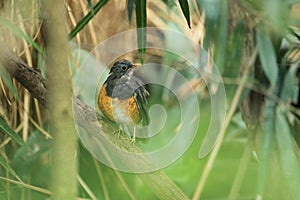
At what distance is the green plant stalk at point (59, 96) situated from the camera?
397 mm

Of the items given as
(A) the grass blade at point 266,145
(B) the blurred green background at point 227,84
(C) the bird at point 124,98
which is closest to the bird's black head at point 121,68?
(C) the bird at point 124,98

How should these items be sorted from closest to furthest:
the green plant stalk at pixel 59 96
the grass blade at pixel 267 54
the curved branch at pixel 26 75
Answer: the green plant stalk at pixel 59 96, the curved branch at pixel 26 75, the grass blade at pixel 267 54

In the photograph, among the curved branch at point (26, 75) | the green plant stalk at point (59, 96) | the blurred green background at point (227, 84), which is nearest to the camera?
the green plant stalk at point (59, 96)

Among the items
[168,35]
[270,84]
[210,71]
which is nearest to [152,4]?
[168,35]

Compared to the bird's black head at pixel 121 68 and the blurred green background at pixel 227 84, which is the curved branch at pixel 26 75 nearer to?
the bird's black head at pixel 121 68

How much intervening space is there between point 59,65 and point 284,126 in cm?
92

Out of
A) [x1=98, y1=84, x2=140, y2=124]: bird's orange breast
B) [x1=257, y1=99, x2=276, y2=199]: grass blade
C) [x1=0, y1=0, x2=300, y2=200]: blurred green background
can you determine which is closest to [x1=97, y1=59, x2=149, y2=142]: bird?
[x1=98, y1=84, x2=140, y2=124]: bird's orange breast

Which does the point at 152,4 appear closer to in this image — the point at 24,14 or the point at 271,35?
the point at 271,35

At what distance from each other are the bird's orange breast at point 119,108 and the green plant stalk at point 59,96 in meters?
0.32

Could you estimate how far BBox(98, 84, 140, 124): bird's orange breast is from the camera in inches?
28.7

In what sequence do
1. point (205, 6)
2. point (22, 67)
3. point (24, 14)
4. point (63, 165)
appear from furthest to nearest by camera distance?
point (205, 6) → point (24, 14) → point (22, 67) → point (63, 165)

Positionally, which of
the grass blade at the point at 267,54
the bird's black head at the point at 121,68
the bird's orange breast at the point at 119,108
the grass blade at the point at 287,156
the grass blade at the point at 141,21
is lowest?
the grass blade at the point at 287,156

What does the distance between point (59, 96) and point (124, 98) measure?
0.33 meters

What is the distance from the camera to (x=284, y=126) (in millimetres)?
1265
